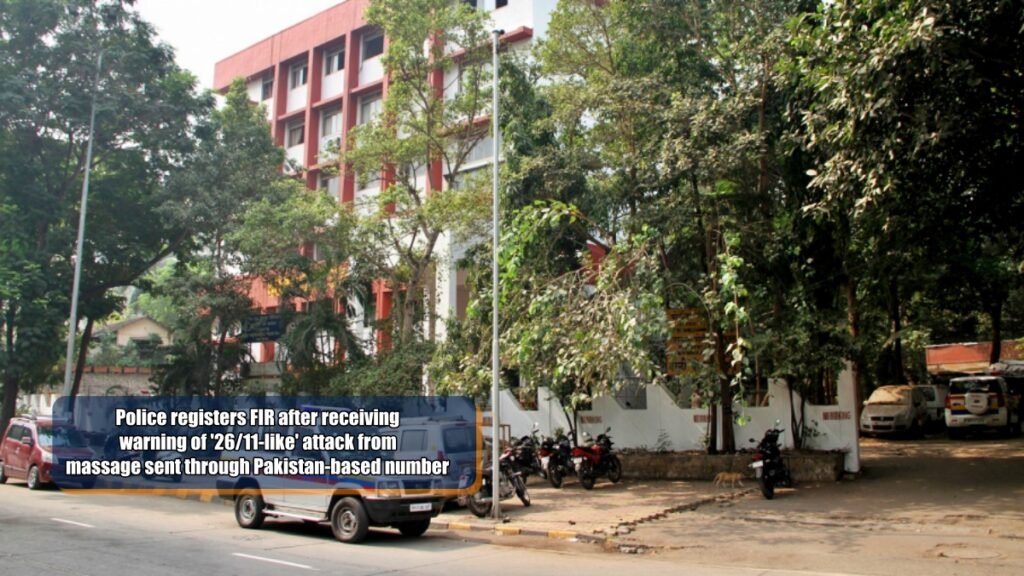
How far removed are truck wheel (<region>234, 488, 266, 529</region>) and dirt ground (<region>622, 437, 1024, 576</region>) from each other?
5700mm

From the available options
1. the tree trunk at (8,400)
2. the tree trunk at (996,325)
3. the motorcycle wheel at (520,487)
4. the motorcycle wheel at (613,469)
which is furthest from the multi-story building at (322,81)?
the tree trunk at (996,325)

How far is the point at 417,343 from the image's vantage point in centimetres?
2223

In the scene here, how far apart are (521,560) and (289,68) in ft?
116

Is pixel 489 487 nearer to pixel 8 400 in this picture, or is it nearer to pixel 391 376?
pixel 391 376

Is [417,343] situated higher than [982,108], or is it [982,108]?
[982,108]

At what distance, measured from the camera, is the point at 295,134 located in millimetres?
39656

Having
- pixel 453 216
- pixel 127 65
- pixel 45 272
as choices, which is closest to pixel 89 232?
pixel 45 272

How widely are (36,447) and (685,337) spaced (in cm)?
1510

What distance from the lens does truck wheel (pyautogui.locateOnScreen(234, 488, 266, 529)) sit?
39.9 feet

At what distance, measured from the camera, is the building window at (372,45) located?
35.2 m

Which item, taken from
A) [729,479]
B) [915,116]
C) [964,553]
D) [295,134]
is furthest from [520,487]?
[295,134]

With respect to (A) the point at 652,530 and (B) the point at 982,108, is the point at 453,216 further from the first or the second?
(B) the point at 982,108

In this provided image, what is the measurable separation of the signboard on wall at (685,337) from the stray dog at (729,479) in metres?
2.28

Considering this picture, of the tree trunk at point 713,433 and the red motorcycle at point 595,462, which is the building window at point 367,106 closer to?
the red motorcycle at point 595,462
